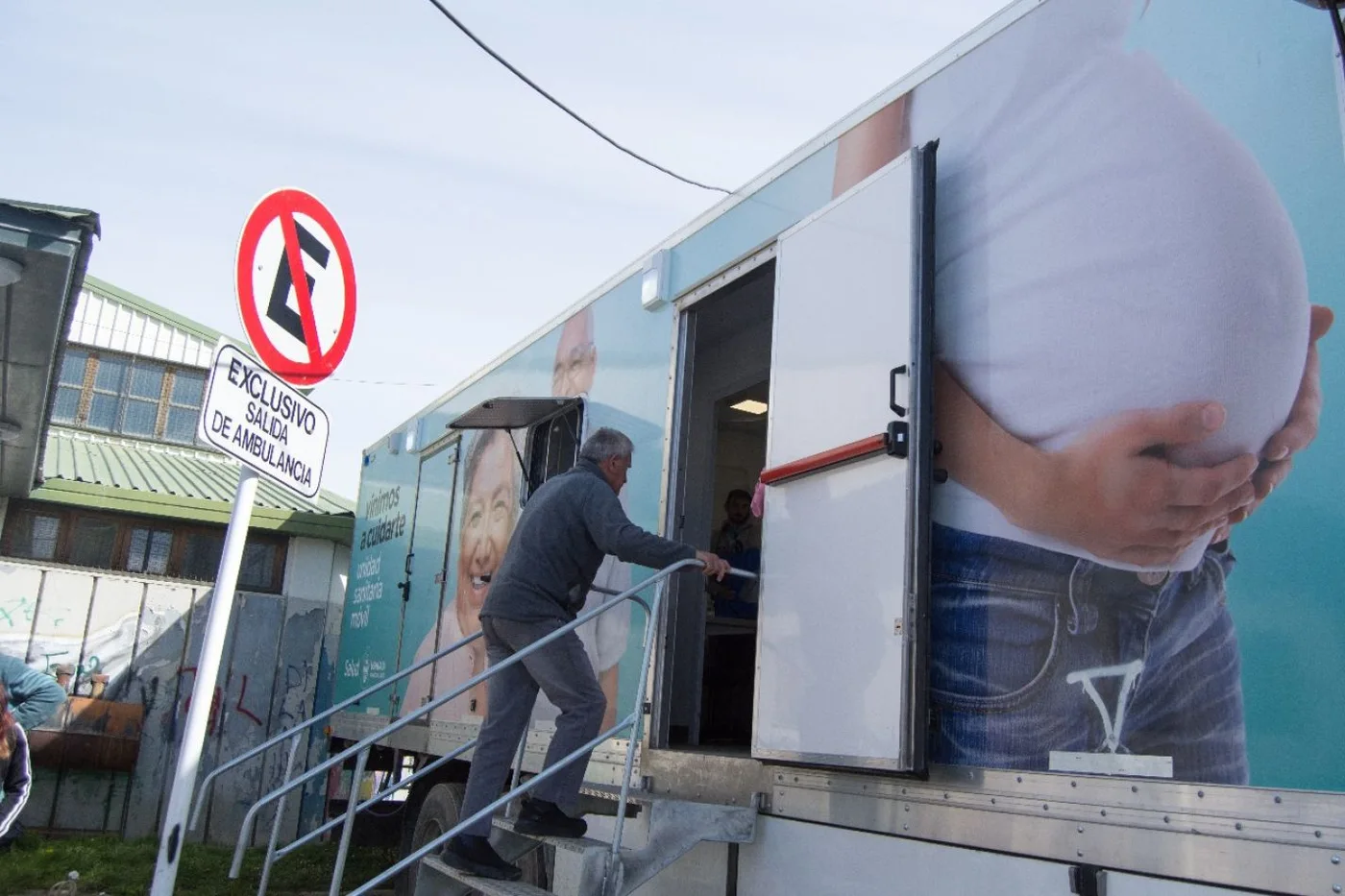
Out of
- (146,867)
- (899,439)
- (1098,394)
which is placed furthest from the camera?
(146,867)

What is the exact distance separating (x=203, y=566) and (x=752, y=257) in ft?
24.8

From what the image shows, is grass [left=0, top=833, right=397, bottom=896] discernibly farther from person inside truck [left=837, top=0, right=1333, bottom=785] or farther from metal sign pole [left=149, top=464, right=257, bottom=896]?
person inside truck [left=837, top=0, right=1333, bottom=785]

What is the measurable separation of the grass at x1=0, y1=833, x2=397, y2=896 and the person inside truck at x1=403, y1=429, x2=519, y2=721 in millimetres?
2234

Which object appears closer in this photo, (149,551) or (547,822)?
(547,822)

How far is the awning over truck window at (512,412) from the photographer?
4.84m

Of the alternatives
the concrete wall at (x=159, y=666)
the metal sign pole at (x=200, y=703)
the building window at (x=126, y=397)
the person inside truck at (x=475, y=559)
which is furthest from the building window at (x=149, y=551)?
the metal sign pole at (x=200, y=703)

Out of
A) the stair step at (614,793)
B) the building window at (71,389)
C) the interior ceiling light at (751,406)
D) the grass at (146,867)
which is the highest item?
the building window at (71,389)

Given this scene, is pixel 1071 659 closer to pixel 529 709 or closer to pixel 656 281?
pixel 529 709

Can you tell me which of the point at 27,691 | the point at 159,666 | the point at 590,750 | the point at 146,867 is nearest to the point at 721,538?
the point at 590,750

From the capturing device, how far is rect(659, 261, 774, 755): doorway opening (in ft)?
15.8

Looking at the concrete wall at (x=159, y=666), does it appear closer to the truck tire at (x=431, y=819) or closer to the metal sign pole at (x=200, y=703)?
the truck tire at (x=431, y=819)

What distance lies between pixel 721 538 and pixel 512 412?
1.33m

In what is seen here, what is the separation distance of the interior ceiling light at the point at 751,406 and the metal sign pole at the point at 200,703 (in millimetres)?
2907

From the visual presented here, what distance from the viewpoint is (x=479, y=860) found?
3314mm
